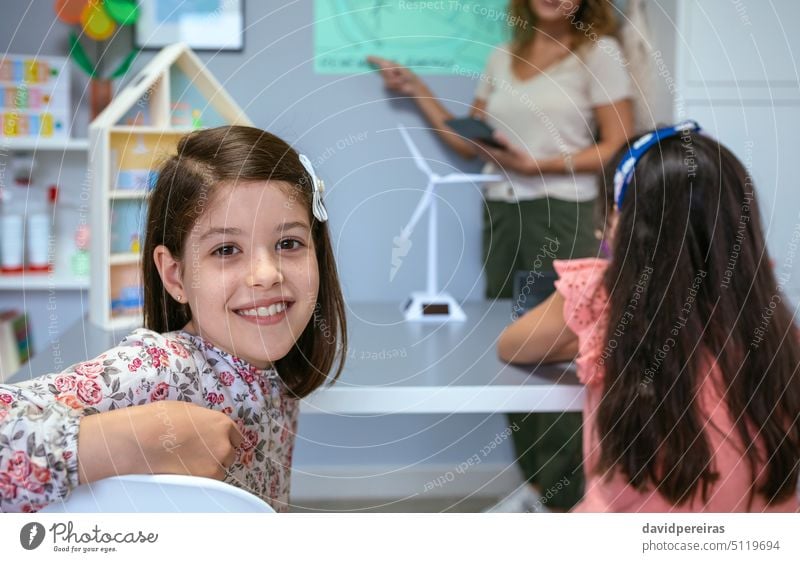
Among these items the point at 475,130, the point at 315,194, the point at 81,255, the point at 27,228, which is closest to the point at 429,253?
the point at 475,130

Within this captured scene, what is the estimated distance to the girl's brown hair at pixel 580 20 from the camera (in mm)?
766

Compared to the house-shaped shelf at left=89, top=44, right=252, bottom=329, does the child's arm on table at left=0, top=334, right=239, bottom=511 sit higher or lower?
lower

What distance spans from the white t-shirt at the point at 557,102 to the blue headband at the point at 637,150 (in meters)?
0.04

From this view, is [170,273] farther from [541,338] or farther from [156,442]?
[541,338]

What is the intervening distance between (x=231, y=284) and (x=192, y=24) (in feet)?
0.96

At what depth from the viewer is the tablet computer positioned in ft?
2.79

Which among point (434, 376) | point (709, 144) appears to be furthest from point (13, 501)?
point (709, 144)

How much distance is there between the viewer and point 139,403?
58 cm

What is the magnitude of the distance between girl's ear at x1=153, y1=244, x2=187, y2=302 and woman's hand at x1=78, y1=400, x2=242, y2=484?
11 centimetres

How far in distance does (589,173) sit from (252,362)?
388 millimetres

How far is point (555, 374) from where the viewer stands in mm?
812

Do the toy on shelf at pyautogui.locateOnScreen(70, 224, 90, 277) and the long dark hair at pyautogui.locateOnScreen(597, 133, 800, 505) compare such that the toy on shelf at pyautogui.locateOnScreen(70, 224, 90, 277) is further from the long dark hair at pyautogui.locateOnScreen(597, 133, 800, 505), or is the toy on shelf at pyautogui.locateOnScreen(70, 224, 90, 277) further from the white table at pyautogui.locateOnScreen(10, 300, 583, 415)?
the long dark hair at pyautogui.locateOnScreen(597, 133, 800, 505)

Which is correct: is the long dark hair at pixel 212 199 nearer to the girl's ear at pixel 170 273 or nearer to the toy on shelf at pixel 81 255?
the girl's ear at pixel 170 273

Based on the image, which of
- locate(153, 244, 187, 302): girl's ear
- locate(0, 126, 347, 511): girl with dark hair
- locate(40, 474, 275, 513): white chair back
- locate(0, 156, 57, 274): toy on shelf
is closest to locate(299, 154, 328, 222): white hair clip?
locate(0, 126, 347, 511): girl with dark hair
